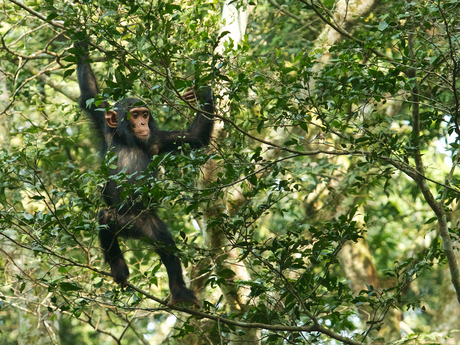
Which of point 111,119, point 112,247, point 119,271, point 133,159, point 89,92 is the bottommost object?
point 119,271

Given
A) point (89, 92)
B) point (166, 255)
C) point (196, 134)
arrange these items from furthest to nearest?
point (89, 92) → point (196, 134) → point (166, 255)

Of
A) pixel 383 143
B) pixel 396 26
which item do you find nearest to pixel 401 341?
pixel 383 143

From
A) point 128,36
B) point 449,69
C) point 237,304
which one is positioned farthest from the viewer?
point 237,304

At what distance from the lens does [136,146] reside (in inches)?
191

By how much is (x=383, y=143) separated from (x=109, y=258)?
2416 millimetres

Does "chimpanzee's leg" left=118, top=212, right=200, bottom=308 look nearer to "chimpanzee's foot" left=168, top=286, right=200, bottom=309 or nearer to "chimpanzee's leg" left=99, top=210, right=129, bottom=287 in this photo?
"chimpanzee's foot" left=168, top=286, right=200, bottom=309

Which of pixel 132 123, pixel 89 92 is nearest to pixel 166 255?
pixel 132 123

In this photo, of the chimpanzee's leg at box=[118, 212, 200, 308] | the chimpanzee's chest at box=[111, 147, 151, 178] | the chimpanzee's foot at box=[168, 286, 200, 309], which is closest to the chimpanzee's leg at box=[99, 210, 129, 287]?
the chimpanzee's leg at box=[118, 212, 200, 308]

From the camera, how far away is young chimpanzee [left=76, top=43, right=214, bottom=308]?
4168 millimetres

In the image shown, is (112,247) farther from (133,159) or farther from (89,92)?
(89,92)

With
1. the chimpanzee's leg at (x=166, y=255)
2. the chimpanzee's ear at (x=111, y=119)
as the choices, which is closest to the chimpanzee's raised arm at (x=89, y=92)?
the chimpanzee's ear at (x=111, y=119)

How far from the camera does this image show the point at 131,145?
4.87 meters

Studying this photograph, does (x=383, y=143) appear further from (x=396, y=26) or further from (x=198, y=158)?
(x=198, y=158)

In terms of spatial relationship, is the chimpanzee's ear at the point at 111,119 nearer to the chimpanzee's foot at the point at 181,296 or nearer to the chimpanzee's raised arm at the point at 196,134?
the chimpanzee's raised arm at the point at 196,134
